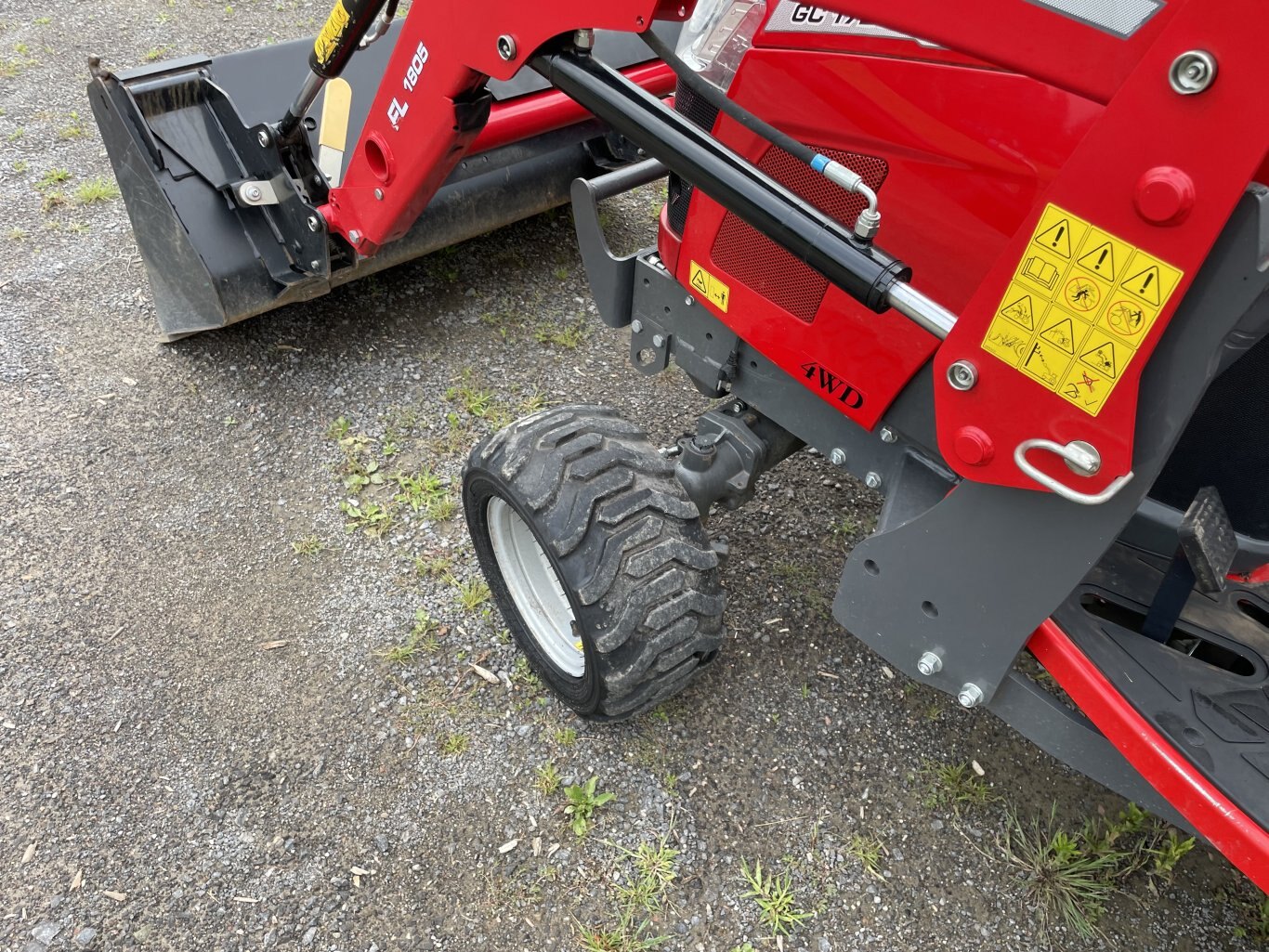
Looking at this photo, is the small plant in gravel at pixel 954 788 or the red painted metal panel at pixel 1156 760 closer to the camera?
the red painted metal panel at pixel 1156 760

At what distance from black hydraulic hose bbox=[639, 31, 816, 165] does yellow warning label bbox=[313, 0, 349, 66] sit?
1.06 m

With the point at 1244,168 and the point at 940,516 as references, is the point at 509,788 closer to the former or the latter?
the point at 940,516

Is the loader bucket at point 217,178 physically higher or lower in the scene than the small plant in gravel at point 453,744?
higher

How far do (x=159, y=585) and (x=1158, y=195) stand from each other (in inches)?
105

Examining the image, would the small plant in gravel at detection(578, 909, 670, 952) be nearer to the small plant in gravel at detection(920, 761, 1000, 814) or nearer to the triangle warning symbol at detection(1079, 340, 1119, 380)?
the small plant in gravel at detection(920, 761, 1000, 814)

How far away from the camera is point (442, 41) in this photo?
6.76 feet

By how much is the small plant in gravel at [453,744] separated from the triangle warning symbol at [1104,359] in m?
1.75

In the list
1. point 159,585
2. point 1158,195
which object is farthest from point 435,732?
point 1158,195

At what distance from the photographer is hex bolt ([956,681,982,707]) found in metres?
1.74

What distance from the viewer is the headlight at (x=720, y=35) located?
6.02 ft

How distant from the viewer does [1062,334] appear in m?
1.33

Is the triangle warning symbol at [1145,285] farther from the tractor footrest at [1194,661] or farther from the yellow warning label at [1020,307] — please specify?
the tractor footrest at [1194,661]

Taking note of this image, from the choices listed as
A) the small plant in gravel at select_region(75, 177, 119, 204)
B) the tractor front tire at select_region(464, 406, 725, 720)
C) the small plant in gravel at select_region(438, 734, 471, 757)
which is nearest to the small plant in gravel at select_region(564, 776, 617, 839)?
the tractor front tire at select_region(464, 406, 725, 720)

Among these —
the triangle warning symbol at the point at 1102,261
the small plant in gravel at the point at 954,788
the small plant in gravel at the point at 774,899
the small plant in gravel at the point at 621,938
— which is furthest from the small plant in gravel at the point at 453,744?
the triangle warning symbol at the point at 1102,261
